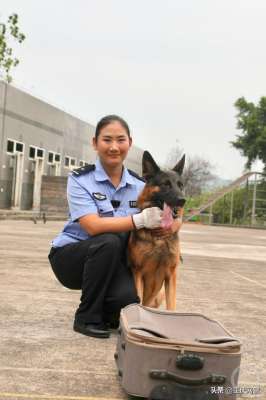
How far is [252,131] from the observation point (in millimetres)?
39062

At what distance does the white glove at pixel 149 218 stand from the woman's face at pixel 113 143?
473 mm

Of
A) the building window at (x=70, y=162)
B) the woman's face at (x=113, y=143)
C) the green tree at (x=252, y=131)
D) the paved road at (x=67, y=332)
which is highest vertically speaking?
the green tree at (x=252, y=131)

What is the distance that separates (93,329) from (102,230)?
0.65 m

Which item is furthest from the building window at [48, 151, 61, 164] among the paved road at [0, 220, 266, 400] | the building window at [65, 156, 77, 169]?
the paved road at [0, 220, 266, 400]

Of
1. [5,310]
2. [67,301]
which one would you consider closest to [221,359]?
[5,310]

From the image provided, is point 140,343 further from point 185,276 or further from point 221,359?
point 185,276

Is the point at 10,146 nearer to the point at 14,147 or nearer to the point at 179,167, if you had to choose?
the point at 14,147

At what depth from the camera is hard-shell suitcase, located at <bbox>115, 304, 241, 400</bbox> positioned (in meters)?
2.33

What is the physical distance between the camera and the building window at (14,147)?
33.3 meters

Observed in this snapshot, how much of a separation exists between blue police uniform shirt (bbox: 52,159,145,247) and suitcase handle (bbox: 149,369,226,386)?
1401mm

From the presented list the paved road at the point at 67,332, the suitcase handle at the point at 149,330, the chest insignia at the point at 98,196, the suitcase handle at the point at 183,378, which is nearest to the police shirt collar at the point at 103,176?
the chest insignia at the point at 98,196

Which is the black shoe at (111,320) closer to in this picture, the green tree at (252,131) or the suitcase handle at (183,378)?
the suitcase handle at (183,378)

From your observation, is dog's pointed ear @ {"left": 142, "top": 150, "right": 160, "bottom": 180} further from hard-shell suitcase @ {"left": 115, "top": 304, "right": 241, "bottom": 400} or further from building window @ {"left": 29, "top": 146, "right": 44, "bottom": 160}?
building window @ {"left": 29, "top": 146, "right": 44, "bottom": 160}

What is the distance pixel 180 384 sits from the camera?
7.64 feet
